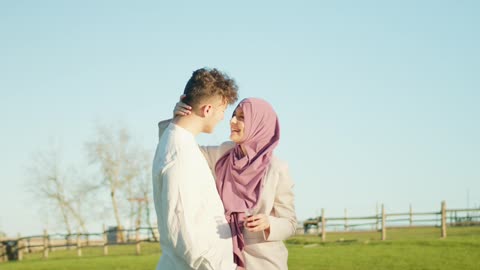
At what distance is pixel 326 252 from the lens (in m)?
19.2

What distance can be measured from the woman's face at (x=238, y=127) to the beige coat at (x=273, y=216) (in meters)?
0.15

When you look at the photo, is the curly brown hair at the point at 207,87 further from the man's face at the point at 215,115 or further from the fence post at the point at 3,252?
the fence post at the point at 3,252

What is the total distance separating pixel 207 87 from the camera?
308 centimetres

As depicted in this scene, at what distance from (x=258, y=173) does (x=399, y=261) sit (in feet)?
42.2

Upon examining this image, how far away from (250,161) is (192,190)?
0.88m

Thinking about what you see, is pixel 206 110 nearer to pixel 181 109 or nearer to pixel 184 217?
pixel 181 109

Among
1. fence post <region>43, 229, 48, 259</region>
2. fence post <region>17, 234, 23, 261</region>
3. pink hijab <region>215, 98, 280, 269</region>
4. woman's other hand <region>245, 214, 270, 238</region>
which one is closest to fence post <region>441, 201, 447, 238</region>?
fence post <region>43, 229, 48, 259</region>

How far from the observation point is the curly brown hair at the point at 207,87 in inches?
121

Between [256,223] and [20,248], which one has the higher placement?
[256,223]

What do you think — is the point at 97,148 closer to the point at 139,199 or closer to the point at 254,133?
the point at 139,199

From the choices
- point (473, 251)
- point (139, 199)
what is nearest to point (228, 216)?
point (473, 251)

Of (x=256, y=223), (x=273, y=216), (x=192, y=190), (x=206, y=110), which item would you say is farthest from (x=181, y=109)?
(x=273, y=216)

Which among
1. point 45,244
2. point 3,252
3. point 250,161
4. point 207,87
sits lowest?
point 3,252

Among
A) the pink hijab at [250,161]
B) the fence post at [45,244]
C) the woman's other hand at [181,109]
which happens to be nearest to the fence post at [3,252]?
the fence post at [45,244]
